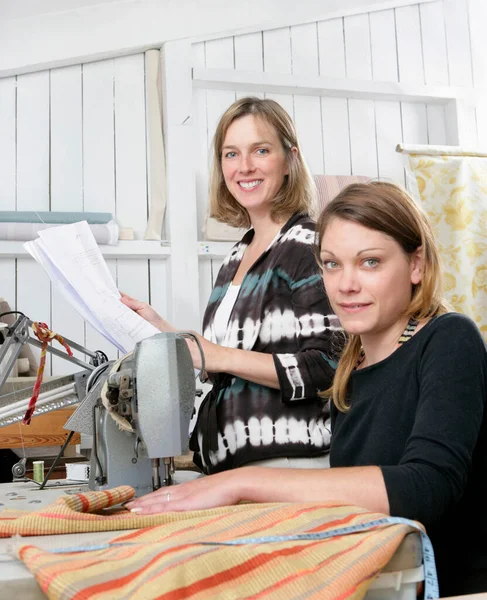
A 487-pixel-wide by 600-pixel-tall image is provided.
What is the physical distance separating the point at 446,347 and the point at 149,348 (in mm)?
460

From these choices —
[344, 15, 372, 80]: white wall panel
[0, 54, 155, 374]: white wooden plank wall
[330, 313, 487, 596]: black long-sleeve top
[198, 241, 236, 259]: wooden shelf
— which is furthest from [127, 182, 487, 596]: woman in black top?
[344, 15, 372, 80]: white wall panel

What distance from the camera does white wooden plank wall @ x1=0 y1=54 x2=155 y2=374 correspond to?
335 cm

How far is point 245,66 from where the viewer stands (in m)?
3.62

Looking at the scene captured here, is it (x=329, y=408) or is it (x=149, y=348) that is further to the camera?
(x=329, y=408)

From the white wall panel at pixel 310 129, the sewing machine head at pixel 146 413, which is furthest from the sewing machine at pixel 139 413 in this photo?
the white wall panel at pixel 310 129

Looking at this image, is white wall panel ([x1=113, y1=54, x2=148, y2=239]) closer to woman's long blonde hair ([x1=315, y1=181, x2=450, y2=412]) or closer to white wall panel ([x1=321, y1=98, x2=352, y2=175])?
white wall panel ([x1=321, y1=98, x2=352, y2=175])

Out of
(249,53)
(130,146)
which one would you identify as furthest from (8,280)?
(249,53)

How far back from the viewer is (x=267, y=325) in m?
1.60

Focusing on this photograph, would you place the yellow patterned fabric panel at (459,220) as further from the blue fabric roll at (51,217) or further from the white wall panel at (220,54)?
the blue fabric roll at (51,217)

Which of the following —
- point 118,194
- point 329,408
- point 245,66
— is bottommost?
point 329,408

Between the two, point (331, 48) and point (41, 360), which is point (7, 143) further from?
point (41, 360)

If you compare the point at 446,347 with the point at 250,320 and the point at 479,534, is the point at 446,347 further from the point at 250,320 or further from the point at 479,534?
the point at 250,320

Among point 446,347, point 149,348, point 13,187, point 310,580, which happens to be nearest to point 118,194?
point 13,187

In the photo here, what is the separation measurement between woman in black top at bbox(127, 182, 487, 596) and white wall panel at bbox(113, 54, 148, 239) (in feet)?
7.21
